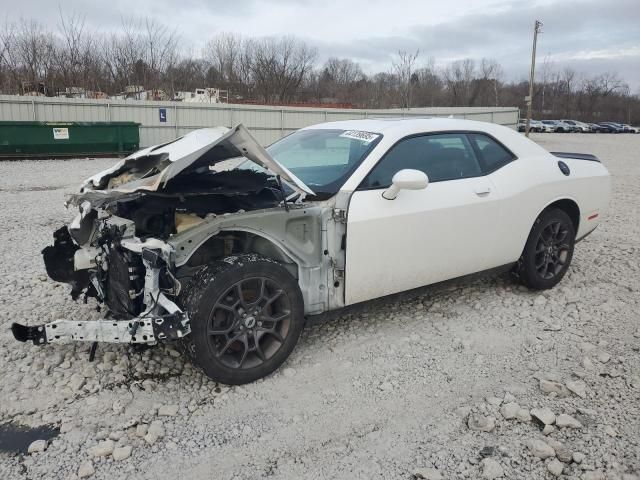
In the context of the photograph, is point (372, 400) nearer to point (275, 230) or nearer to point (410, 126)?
point (275, 230)

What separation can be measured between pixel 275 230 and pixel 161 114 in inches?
741

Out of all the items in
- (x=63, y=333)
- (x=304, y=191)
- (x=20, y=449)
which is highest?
(x=304, y=191)

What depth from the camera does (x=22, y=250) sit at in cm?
589

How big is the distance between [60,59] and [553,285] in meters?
33.5

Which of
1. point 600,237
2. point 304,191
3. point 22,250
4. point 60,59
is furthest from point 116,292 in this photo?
point 60,59

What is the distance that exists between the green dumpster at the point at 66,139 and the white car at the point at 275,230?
14444mm

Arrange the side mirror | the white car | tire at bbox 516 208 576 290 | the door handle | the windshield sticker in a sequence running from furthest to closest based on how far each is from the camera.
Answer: tire at bbox 516 208 576 290 < the door handle < the windshield sticker < the side mirror < the white car

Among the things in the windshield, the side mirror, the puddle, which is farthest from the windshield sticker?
the puddle

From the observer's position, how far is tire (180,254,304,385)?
288cm

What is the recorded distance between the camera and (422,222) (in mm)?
3604

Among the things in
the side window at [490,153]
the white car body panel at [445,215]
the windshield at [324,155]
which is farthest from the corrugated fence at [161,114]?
the windshield at [324,155]

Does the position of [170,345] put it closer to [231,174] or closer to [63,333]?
[63,333]

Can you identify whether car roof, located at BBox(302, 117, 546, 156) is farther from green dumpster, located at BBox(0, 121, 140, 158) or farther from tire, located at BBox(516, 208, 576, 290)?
green dumpster, located at BBox(0, 121, 140, 158)

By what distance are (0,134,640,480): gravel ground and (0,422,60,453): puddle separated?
0.16 ft
